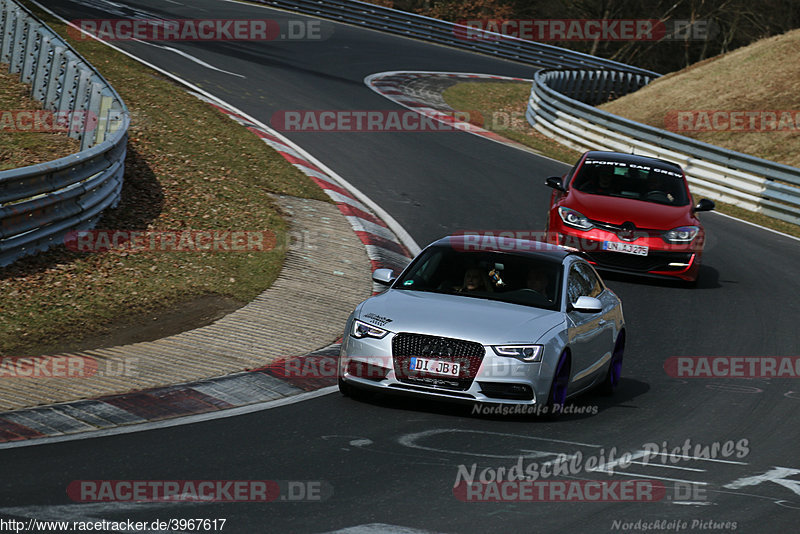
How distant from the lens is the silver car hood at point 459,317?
9195mm

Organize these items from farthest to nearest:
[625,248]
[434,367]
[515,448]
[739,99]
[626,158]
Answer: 1. [739,99]
2. [626,158]
3. [625,248]
4. [434,367]
5. [515,448]

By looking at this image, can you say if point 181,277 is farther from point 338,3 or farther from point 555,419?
point 338,3

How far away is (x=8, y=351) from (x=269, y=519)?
4.84 meters

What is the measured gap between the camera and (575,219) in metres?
16.4

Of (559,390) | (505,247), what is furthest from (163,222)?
(559,390)

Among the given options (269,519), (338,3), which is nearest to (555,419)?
(269,519)

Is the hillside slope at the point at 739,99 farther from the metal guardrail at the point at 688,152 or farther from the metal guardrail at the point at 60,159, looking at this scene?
the metal guardrail at the point at 60,159

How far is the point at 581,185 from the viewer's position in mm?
17219

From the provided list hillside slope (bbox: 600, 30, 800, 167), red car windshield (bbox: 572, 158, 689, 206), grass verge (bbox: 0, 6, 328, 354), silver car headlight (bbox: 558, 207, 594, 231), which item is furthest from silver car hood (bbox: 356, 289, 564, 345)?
hillside slope (bbox: 600, 30, 800, 167)

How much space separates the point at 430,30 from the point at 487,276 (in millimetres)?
35977

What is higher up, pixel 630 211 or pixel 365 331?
pixel 365 331

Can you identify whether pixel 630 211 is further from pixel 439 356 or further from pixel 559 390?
pixel 439 356

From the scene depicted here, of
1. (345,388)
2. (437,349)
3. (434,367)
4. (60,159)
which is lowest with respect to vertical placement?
(345,388)

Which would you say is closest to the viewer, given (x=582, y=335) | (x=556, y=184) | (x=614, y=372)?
(x=582, y=335)
